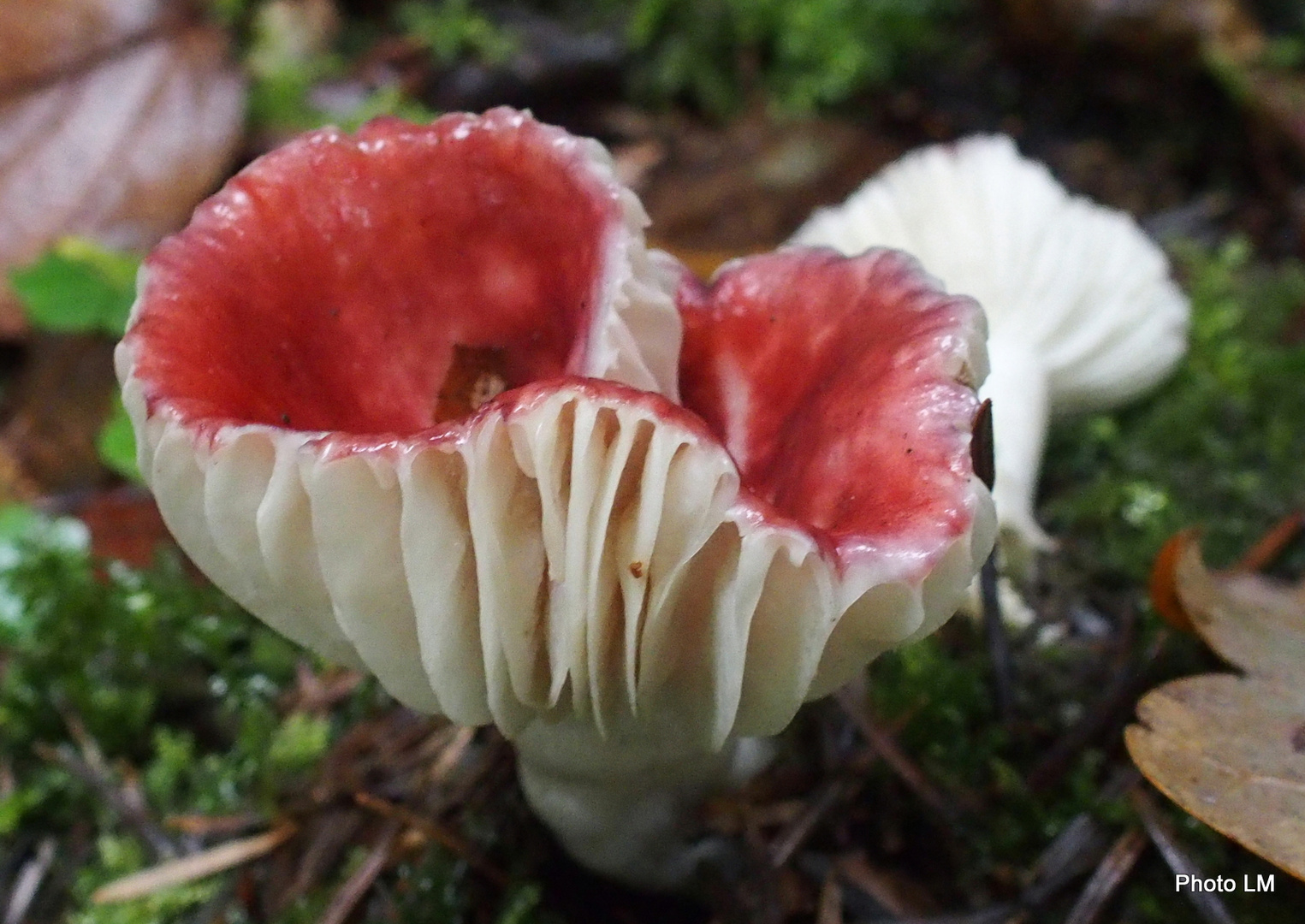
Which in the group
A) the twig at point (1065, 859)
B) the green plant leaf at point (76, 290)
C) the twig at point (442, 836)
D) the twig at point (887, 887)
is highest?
the green plant leaf at point (76, 290)

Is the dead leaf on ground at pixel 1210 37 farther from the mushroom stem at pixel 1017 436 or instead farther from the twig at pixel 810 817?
the twig at pixel 810 817

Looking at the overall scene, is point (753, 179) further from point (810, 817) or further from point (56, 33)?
point (810, 817)

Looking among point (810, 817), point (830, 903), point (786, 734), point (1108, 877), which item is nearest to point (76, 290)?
point (786, 734)

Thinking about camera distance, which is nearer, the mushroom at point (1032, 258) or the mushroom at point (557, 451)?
the mushroom at point (557, 451)

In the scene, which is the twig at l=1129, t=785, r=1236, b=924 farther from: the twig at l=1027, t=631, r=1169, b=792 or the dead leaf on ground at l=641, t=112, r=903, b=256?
the dead leaf on ground at l=641, t=112, r=903, b=256

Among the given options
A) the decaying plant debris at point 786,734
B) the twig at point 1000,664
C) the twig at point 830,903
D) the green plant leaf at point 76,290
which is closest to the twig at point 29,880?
the decaying plant debris at point 786,734

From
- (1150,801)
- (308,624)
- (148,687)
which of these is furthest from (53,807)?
(1150,801)
